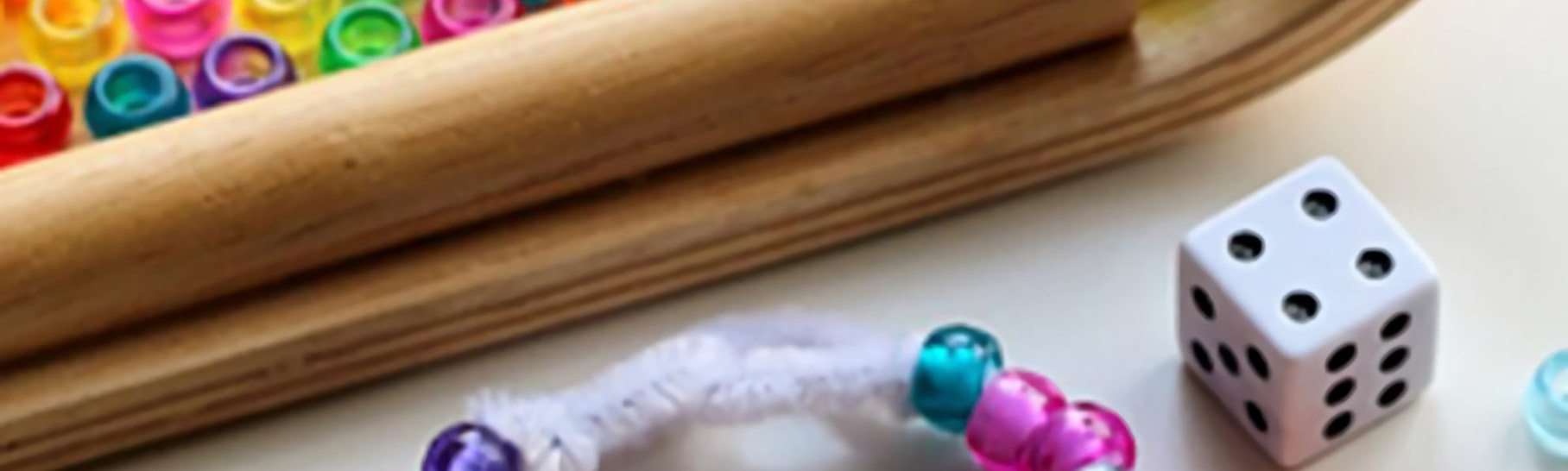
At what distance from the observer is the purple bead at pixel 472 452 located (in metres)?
0.56

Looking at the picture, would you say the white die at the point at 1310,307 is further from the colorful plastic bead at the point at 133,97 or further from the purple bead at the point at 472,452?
the colorful plastic bead at the point at 133,97

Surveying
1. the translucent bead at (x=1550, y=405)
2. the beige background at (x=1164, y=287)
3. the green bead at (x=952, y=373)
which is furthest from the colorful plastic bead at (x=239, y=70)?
the translucent bead at (x=1550, y=405)

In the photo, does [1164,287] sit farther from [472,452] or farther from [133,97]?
[133,97]

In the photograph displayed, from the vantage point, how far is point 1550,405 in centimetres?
57

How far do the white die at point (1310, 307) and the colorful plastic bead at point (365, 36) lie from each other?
0.92 feet

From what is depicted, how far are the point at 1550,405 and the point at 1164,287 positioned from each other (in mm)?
124

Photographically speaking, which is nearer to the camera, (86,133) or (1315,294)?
(1315,294)

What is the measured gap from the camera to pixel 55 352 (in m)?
0.59

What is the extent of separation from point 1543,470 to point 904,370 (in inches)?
7.9

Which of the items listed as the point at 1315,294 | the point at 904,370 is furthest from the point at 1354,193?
the point at 904,370

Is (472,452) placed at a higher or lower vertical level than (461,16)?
lower

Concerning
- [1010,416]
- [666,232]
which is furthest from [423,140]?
[1010,416]

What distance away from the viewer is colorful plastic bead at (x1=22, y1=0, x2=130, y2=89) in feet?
2.15

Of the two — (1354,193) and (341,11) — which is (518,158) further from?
(1354,193)
